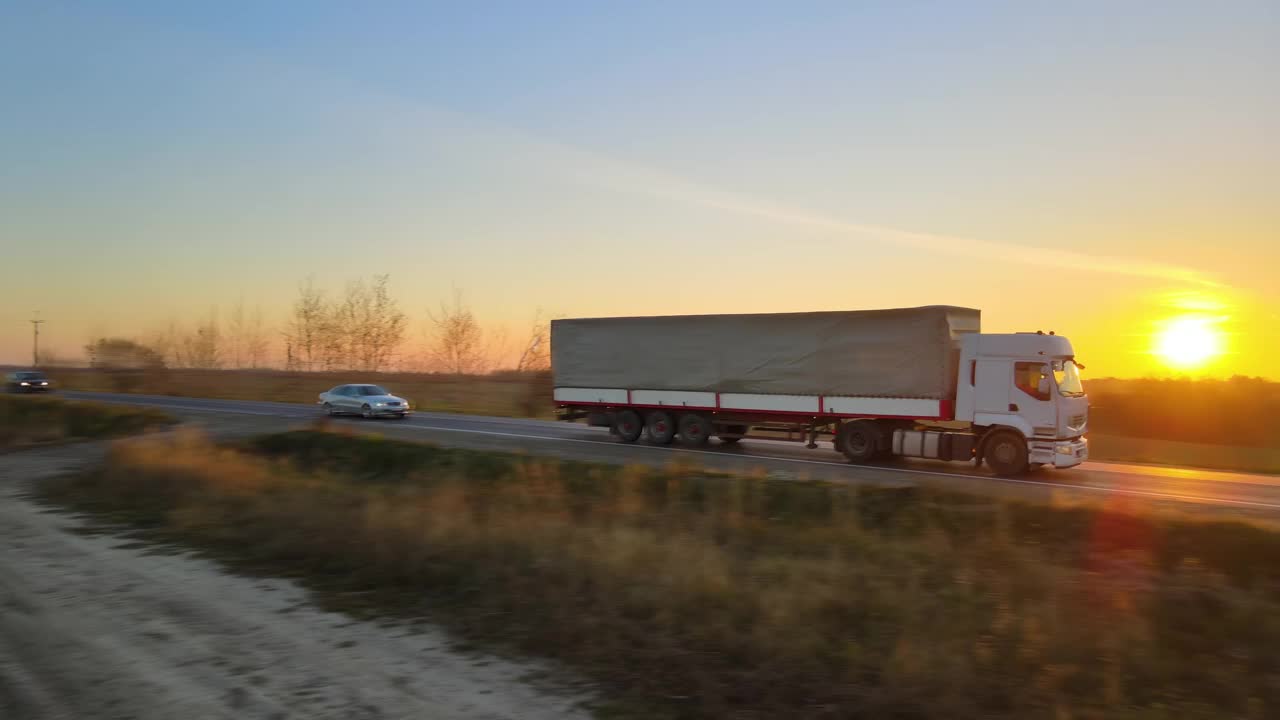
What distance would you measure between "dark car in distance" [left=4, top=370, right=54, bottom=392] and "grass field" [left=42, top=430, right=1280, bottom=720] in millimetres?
48636

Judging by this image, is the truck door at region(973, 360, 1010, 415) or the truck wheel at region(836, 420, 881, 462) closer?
the truck door at region(973, 360, 1010, 415)

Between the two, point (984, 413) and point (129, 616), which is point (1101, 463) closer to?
point (984, 413)

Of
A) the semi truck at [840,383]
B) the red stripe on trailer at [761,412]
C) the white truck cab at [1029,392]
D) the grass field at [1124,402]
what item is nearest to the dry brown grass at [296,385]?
the grass field at [1124,402]

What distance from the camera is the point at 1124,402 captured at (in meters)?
40.5

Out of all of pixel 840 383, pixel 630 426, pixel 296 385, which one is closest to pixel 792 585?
pixel 840 383

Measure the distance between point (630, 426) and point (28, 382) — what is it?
4945 cm

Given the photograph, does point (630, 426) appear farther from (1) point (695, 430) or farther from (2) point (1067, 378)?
(2) point (1067, 378)

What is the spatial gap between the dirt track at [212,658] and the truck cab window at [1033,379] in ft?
49.8

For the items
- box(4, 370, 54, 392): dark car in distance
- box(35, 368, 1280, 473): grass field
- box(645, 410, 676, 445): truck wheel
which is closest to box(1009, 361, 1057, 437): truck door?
box(35, 368, 1280, 473): grass field

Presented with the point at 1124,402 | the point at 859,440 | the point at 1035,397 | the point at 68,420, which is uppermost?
the point at 1035,397

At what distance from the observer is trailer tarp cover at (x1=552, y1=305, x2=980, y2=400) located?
63.3ft

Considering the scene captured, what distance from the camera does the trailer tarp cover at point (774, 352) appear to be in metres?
19.3

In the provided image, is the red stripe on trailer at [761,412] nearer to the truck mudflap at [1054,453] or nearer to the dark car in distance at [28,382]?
the truck mudflap at [1054,453]

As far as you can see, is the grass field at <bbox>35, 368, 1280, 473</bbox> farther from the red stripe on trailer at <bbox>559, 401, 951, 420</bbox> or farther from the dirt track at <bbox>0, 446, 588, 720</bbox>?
the dirt track at <bbox>0, 446, 588, 720</bbox>
